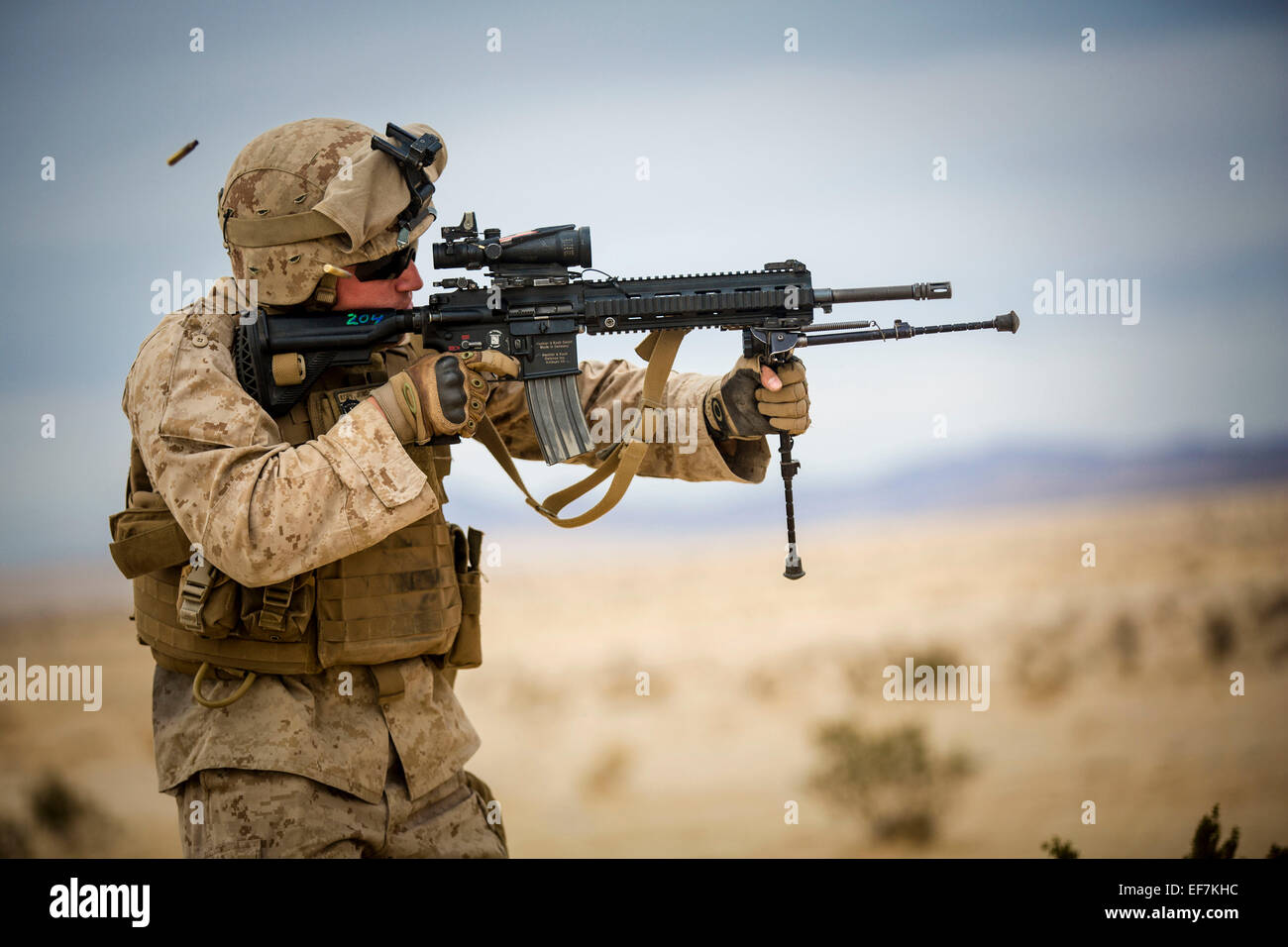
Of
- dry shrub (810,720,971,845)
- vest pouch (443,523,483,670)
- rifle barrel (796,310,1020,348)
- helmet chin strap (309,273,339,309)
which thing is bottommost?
dry shrub (810,720,971,845)

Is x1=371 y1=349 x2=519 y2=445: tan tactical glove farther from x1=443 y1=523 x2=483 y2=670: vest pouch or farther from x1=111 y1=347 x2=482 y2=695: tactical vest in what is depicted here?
x1=443 y1=523 x2=483 y2=670: vest pouch

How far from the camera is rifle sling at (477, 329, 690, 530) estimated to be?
366 centimetres

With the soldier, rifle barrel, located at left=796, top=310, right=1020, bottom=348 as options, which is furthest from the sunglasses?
rifle barrel, located at left=796, top=310, right=1020, bottom=348

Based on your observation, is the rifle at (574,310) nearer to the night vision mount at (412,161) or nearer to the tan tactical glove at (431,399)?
the night vision mount at (412,161)

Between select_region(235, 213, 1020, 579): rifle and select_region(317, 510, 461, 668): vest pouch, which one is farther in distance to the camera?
select_region(235, 213, 1020, 579): rifle

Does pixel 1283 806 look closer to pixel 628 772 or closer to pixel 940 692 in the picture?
pixel 940 692

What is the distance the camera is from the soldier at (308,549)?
2.91 m

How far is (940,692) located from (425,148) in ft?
11.9

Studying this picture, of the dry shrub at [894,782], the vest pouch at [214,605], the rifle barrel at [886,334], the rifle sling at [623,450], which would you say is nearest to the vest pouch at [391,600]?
the vest pouch at [214,605]

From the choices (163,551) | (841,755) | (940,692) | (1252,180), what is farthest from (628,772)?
(1252,180)

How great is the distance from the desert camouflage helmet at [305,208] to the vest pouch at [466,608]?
0.88 m

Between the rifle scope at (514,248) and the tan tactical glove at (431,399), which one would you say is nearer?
the tan tactical glove at (431,399)

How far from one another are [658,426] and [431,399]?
1015 mm

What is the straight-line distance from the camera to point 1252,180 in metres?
5.31
